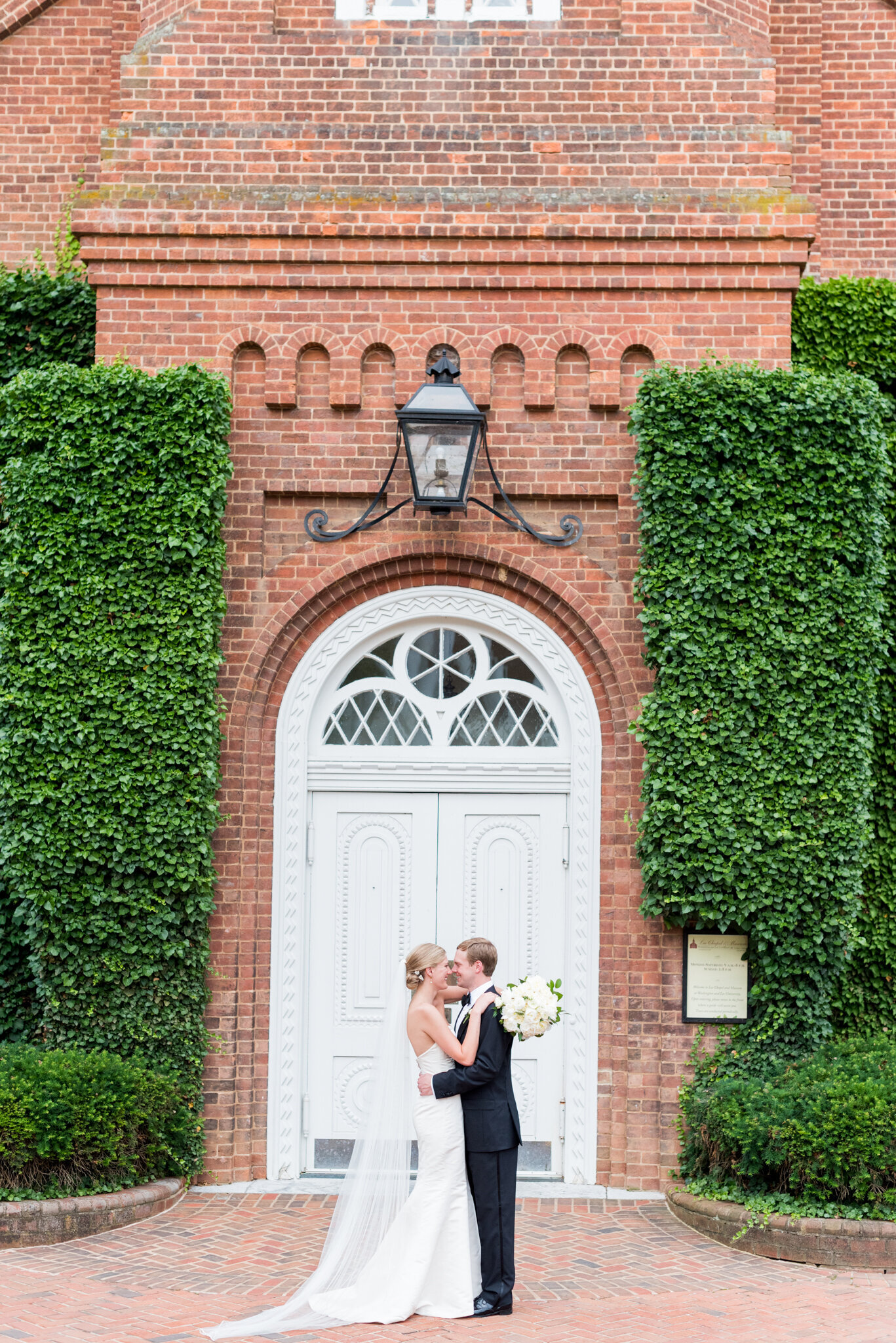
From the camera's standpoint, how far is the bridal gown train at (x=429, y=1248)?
600cm

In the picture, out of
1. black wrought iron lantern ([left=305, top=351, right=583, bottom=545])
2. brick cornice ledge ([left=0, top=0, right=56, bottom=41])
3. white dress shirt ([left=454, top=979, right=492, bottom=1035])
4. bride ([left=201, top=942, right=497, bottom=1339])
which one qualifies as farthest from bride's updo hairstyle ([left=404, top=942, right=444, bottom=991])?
brick cornice ledge ([left=0, top=0, right=56, bottom=41])

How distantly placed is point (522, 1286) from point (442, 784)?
334 centimetres

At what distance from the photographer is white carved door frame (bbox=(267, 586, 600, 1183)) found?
8500 mm

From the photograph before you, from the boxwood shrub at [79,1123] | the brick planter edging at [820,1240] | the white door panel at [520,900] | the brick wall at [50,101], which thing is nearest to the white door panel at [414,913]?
the white door panel at [520,900]

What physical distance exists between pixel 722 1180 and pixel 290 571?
4762mm

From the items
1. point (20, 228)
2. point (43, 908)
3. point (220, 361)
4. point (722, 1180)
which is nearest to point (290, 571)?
point (220, 361)

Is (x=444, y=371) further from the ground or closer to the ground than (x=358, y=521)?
further from the ground

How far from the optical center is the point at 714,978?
27.4ft

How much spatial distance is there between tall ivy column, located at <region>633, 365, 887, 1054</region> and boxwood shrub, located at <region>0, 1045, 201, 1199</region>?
3.37 metres

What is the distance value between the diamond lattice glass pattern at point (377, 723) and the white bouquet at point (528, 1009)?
302 cm

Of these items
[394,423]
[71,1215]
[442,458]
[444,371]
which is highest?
[444,371]

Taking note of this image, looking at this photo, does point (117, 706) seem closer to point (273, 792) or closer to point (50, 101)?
point (273, 792)

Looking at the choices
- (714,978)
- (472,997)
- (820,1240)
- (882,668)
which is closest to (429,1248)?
(472,997)

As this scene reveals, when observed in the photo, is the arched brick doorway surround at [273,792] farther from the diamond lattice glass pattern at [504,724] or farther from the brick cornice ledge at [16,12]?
the brick cornice ledge at [16,12]
